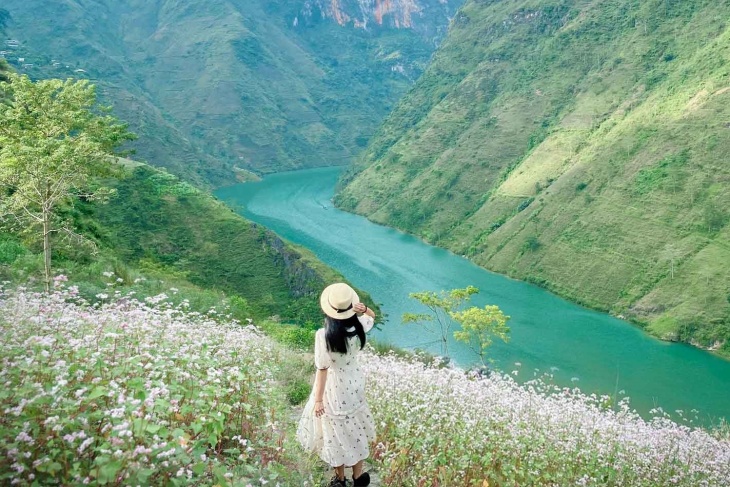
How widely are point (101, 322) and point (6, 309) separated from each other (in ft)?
2.85

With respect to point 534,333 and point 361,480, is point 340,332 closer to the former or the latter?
point 361,480

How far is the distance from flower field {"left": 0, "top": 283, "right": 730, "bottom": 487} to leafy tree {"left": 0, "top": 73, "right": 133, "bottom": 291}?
23.4ft

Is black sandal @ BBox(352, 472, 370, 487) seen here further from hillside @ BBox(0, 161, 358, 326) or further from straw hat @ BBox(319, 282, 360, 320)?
hillside @ BBox(0, 161, 358, 326)

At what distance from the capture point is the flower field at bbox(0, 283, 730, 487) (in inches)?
157

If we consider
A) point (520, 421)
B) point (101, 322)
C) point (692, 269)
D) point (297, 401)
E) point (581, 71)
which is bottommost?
point (692, 269)

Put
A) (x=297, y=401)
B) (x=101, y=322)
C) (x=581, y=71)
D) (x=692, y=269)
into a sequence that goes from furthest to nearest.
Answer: (x=581, y=71) → (x=692, y=269) → (x=297, y=401) → (x=101, y=322)

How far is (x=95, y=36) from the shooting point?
189625mm

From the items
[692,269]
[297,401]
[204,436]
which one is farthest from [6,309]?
[692,269]

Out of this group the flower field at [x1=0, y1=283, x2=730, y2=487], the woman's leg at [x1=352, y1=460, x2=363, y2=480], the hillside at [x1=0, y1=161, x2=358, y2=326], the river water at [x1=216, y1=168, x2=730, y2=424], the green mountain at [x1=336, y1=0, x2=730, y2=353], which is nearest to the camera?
the flower field at [x1=0, y1=283, x2=730, y2=487]

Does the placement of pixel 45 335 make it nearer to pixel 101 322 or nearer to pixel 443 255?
pixel 101 322

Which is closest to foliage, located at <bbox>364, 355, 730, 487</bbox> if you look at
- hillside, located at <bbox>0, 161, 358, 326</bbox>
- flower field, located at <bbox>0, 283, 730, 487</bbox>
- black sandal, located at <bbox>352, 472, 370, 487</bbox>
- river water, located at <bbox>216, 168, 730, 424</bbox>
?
flower field, located at <bbox>0, 283, 730, 487</bbox>

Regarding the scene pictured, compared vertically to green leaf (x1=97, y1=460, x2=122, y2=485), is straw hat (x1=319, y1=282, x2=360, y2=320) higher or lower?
higher

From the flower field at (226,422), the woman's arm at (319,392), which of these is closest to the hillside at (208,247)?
the flower field at (226,422)

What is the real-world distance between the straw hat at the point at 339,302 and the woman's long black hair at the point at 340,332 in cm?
7
